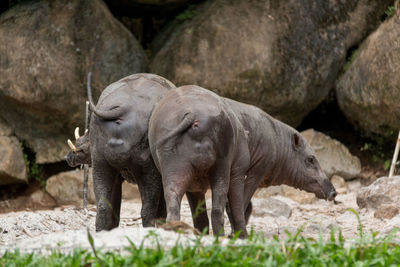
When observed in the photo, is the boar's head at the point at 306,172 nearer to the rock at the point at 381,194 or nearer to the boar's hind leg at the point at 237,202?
the rock at the point at 381,194

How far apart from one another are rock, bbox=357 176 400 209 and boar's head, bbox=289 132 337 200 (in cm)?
129

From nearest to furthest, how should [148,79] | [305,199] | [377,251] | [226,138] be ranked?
[377,251] < [226,138] < [148,79] < [305,199]

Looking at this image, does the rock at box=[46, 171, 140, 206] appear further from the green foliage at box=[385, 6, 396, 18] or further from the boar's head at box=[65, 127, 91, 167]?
the green foliage at box=[385, 6, 396, 18]

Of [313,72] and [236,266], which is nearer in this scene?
[236,266]

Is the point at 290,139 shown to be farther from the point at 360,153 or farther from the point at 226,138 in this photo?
the point at 360,153

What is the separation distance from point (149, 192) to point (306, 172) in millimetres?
2484

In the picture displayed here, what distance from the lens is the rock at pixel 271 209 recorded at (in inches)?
408

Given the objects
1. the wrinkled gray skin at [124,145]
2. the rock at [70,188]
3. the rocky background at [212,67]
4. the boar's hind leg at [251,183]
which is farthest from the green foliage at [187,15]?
the boar's hind leg at [251,183]

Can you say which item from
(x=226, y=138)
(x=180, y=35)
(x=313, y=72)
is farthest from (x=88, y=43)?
(x=226, y=138)

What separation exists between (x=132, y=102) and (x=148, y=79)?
61 centimetres

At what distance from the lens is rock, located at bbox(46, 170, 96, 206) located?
12.8 metres

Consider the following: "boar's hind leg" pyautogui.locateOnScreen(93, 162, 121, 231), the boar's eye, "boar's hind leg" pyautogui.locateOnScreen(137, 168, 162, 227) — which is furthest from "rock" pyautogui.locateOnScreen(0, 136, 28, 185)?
the boar's eye

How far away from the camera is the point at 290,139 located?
8516 millimetres

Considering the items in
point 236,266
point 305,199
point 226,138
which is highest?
point 226,138
